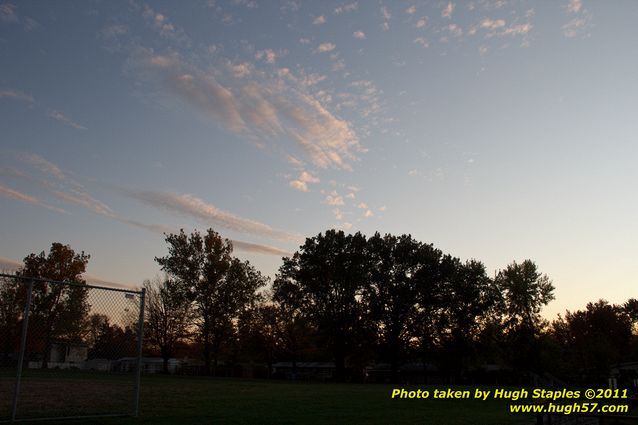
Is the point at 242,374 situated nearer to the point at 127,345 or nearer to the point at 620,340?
the point at 127,345

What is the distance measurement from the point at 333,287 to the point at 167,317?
753 inches

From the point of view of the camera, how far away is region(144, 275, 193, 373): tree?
51.8 meters

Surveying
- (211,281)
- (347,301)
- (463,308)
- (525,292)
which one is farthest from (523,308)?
(211,281)

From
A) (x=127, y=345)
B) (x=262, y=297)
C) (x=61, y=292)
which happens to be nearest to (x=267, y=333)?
(x=262, y=297)

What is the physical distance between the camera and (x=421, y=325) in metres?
55.8

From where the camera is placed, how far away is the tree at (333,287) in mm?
53906

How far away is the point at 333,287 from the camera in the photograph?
55625 mm

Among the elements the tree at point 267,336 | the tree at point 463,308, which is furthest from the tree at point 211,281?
the tree at point 463,308

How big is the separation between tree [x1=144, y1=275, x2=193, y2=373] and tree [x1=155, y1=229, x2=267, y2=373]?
98 centimetres

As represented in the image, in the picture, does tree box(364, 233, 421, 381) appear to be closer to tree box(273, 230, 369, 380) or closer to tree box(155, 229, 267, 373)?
tree box(273, 230, 369, 380)

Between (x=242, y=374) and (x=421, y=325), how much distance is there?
25896mm

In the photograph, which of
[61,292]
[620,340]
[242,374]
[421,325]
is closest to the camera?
[61,292]

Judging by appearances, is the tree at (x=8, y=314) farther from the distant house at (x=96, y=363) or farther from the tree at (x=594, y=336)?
the tree at (x=594, y=336)

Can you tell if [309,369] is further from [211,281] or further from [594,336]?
[594,336]
